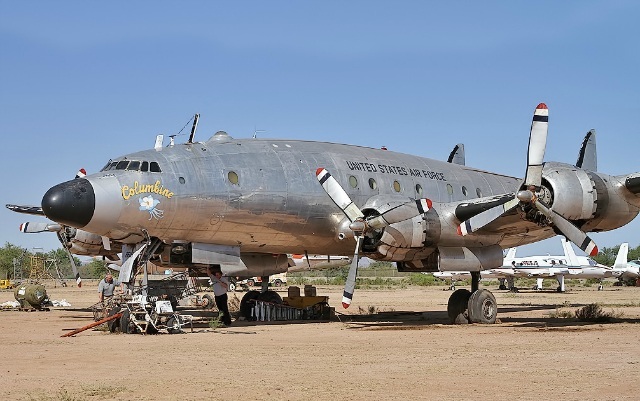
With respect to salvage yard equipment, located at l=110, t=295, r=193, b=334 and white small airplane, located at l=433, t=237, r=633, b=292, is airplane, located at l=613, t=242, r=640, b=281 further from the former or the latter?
salvage yard equipment, located at l=110, t=295, r=193, b=334

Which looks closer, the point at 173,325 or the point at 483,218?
the point at 173,325

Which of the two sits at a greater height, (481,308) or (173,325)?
(481,308)

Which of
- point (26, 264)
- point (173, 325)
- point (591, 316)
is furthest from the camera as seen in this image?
point (26, 264)

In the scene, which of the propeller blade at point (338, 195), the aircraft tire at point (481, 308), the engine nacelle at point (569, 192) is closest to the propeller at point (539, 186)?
the engine nacelle at point (569, 192)

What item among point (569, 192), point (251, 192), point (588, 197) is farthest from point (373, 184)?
point (588, 197)

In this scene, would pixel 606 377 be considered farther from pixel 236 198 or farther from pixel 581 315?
pixel 581 315

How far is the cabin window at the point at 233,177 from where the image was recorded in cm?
1667

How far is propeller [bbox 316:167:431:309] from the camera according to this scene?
16.7 m

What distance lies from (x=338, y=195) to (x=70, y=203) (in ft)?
19.2

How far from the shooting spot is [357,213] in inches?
669

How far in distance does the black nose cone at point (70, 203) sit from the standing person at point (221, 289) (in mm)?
3867

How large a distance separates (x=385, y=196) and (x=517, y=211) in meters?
3.11

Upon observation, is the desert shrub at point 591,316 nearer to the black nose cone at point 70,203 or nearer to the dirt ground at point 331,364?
the dirt ground at point 331,364

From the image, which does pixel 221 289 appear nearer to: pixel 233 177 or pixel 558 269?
pixel 233 177
